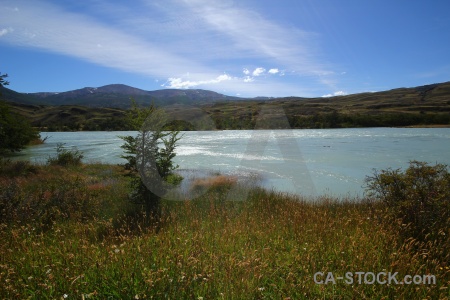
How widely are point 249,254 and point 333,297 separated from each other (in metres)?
1.72

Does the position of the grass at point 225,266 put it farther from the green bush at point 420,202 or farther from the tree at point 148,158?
the tree at point 148,158

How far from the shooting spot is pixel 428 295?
13.0ft

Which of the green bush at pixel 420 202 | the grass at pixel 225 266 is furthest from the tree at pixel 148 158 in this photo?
the green bush at pixel 420 202

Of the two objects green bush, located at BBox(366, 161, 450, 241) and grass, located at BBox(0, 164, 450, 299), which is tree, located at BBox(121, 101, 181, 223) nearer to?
grass, located at BBox(0, 164, 450, 299)

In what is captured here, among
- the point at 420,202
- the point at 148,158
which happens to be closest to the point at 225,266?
the point at 420,202

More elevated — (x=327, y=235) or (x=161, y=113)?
(x=161, y=113)

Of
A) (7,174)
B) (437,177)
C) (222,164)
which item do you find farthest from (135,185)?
(222,164)

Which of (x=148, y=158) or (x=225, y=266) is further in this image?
(x=148, y=158)

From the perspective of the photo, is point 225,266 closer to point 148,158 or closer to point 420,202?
point 420,202

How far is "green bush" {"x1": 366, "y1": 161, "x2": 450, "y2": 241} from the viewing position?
6.23 meters

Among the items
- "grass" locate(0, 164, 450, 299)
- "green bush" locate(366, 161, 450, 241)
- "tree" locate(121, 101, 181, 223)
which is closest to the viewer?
"grass" locate(0, 164, 450, 299)

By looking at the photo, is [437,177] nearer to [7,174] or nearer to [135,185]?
[135,185]

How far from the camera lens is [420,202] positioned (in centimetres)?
698

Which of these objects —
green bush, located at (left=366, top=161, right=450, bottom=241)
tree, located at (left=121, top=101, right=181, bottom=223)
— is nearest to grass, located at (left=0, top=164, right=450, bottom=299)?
green bush, located at (left=366, top=161, right=450, bottom=241)
